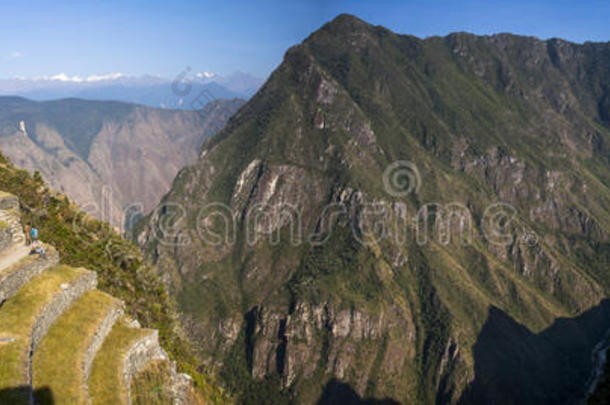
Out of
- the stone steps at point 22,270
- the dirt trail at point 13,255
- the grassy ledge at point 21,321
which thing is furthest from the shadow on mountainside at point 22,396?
the dirt trail at point 13,255

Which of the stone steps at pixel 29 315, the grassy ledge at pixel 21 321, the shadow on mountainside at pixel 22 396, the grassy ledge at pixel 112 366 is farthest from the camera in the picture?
the grassy ledge at pixel 112 366

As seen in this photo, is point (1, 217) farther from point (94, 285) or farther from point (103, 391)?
point (103, 391)

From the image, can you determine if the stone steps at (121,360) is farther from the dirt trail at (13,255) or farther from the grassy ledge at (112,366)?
the dirt trail at (13,255)

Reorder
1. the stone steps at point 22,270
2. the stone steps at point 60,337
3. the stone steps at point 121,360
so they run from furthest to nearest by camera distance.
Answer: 1. the stone steps at point 22,270
2. the stone steps at point 121,360
3. the stone steps at point 60,337

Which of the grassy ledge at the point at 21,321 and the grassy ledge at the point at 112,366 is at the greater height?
the grassy ledge at the point at 21,321

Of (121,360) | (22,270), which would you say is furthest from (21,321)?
(121,360)

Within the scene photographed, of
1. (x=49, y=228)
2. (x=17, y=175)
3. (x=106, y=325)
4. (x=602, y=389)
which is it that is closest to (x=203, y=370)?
(x=106, y=325)

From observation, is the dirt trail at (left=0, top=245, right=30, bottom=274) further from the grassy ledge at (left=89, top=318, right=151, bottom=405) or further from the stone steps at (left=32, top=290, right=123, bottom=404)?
the grassy ledge at (left=89, top=318, right=151, bottom=405)

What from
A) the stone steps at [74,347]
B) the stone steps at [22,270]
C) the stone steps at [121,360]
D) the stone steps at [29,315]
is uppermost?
the stone steps at [22,270]
